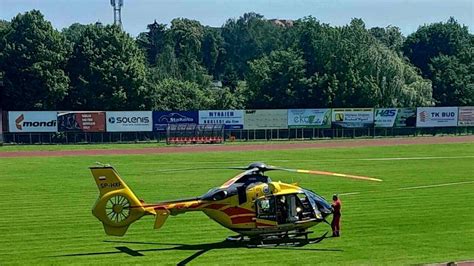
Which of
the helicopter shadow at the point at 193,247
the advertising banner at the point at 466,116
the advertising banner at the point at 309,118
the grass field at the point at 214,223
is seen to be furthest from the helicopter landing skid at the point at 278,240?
the advertising banner at the point at 466,116

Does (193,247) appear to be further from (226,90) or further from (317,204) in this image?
(226,90)

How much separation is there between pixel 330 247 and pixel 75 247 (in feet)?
27.1

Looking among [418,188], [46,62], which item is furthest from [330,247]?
[46,62]

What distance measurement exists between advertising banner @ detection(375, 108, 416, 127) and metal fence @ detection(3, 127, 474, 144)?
801mm

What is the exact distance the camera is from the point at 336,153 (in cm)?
5712

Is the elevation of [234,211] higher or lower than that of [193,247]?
higher

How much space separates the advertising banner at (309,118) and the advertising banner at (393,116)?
20.3ft

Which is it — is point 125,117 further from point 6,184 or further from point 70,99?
point 6,184

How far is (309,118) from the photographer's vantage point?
75188 mm

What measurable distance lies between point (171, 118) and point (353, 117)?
68.7 ft

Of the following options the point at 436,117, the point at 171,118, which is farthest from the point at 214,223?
the point at 436,117

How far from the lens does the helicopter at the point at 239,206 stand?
1978cm

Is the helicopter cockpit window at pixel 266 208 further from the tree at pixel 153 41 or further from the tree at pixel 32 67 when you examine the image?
the tree at pixel 153 41

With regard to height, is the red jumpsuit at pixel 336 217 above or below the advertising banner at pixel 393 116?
below
